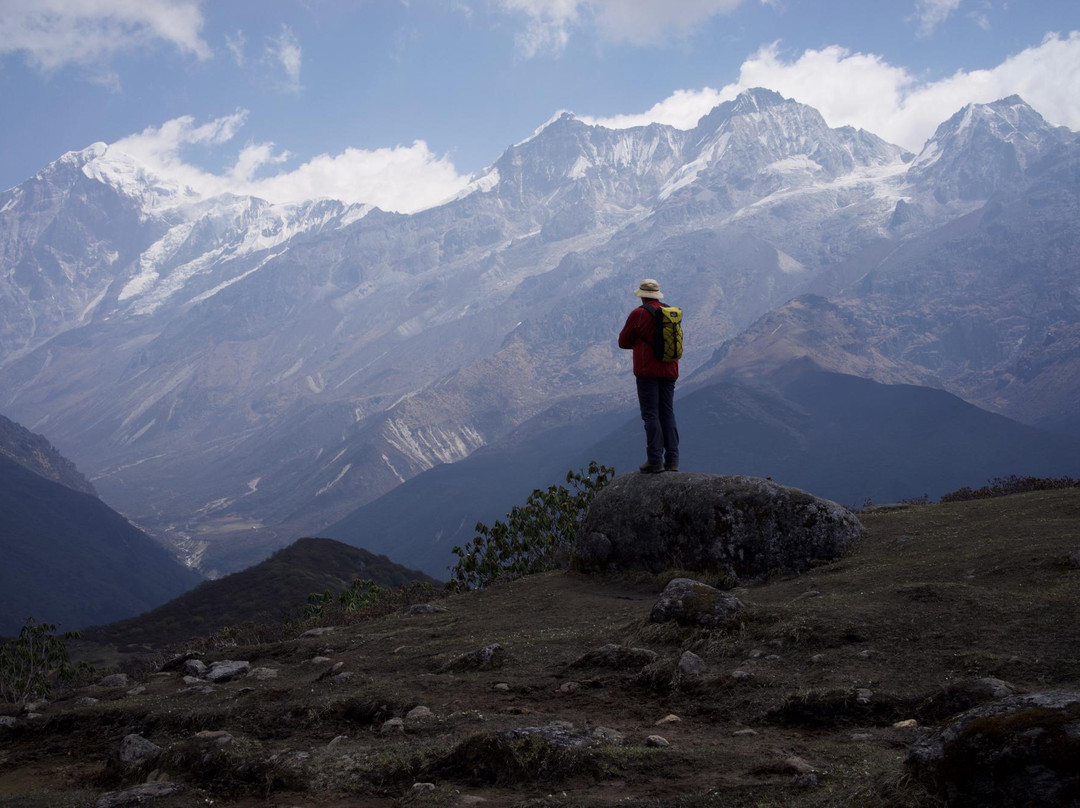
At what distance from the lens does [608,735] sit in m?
9.88

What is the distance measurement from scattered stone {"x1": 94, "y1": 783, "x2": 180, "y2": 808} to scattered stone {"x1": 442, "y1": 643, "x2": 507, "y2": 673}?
5.44 meters

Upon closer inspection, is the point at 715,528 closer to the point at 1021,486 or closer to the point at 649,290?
the point at 649,290

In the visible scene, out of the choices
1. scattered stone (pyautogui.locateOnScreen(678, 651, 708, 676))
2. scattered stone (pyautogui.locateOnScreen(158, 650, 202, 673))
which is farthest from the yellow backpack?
scattered stone (pyautogui.locateOnScreen(158, 650, 202, 673))

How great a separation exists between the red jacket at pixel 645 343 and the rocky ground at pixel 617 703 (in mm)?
5189

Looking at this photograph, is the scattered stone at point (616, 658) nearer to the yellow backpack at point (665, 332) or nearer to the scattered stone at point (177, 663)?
the yellow backpack at point (665, 332)

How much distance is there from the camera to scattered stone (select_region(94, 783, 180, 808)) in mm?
8922

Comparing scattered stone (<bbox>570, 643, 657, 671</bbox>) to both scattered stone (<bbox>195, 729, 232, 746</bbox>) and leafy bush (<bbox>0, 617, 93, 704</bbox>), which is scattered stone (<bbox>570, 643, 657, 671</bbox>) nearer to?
scattered stone (<bbox>195, 729, 232, 746</bbox>)

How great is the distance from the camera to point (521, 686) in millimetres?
12656

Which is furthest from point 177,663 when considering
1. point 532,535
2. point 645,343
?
point 532,535

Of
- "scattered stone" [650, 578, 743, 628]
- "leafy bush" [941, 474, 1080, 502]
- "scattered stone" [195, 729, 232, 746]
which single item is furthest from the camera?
"leafy bush" [941, 474, 1080, 502]

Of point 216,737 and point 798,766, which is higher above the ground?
point 216,737

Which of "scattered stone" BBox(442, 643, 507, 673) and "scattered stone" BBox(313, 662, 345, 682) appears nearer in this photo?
"scattered stone" BBox(442, 643, 507, 673)

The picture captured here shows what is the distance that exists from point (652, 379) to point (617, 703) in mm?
10226

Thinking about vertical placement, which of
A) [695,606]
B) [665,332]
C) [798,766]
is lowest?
[798,766]
